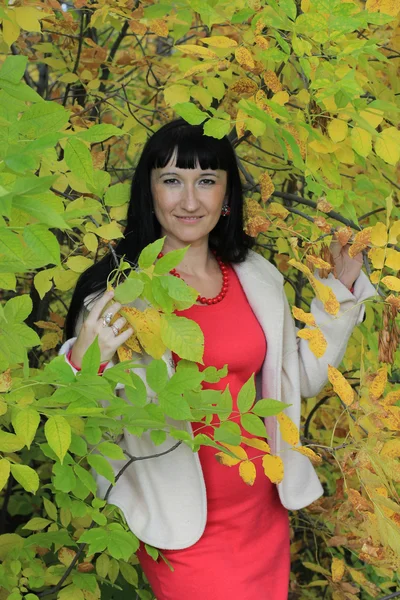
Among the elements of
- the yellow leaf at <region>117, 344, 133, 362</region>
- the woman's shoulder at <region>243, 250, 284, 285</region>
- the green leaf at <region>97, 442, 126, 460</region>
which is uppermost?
the yellow leaf at <region>117, 344, 133, 362</region>

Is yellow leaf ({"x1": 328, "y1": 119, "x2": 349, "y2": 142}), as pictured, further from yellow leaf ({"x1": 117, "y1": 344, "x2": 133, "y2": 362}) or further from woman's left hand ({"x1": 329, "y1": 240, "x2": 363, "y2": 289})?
yellow leaf ({"x1": 117, "y1": 344, "x2": 133, "y2": 362})

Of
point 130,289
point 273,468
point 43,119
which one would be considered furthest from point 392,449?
point 43,119

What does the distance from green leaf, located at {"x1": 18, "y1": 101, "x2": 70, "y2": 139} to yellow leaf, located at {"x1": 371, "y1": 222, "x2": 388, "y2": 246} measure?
2.52ft

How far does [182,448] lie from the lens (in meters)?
2.00

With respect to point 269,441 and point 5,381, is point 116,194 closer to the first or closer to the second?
point 5,381

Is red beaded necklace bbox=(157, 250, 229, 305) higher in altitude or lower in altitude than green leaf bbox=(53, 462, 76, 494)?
higher

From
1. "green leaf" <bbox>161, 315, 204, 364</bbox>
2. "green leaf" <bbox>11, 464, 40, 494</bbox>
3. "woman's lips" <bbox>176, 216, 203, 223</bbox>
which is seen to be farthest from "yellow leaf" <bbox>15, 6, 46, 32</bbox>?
"green leaf" <bbox>11, 464, 40, 494</bbox>

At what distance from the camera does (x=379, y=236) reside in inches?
69.2

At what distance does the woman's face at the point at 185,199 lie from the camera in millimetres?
2041

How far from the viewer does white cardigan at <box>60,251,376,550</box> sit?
1.99 m

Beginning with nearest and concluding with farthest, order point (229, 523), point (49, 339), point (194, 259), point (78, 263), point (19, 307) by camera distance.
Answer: point (19, 307), point (78, 263), point (229, 523), point (194, 259), point (49, 339)

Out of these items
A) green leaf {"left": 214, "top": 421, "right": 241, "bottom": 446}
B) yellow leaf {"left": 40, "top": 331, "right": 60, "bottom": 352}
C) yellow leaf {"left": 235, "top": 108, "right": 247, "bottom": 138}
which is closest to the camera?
green leaf {"left": 214, "top": 421, "right": 241, "bottom": 446}

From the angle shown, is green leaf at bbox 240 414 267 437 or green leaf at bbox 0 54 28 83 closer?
green leaf at bbox 0 54 28 83

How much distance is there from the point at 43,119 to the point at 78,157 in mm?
91
